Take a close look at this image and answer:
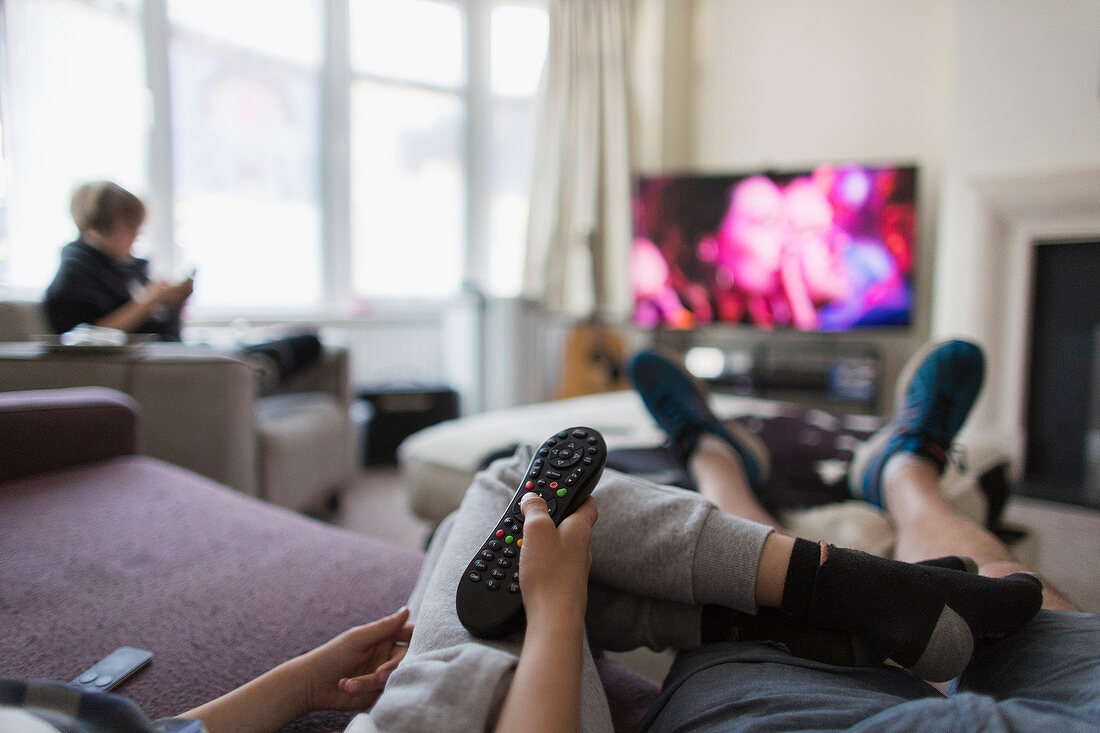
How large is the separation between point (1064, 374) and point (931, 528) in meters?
1.55

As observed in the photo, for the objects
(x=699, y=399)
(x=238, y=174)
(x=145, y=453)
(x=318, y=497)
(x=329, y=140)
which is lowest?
(x=318, y=497)

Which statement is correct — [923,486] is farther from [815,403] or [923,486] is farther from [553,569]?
[815,403]

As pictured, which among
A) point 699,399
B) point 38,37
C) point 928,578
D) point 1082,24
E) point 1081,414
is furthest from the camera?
point 38,37

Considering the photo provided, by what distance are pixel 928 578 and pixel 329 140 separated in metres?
3.05

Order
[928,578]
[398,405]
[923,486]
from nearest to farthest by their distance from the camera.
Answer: [928,578], [923,486], [398,405]

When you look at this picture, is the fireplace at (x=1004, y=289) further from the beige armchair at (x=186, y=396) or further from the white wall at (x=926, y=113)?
the beige armchair at (x=186, y=396)

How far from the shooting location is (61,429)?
101 centimetres

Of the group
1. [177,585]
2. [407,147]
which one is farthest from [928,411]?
[407,147]

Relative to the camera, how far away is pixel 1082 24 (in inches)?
29.2

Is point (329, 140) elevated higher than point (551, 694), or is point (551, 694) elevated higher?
point (329, 140)

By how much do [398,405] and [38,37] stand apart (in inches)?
67.8

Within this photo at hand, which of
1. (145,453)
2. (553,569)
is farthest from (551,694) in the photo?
(145,453)

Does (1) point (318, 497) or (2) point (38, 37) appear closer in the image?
(1) point (318, 497)

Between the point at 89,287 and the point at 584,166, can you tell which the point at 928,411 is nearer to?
the point at 89,287
